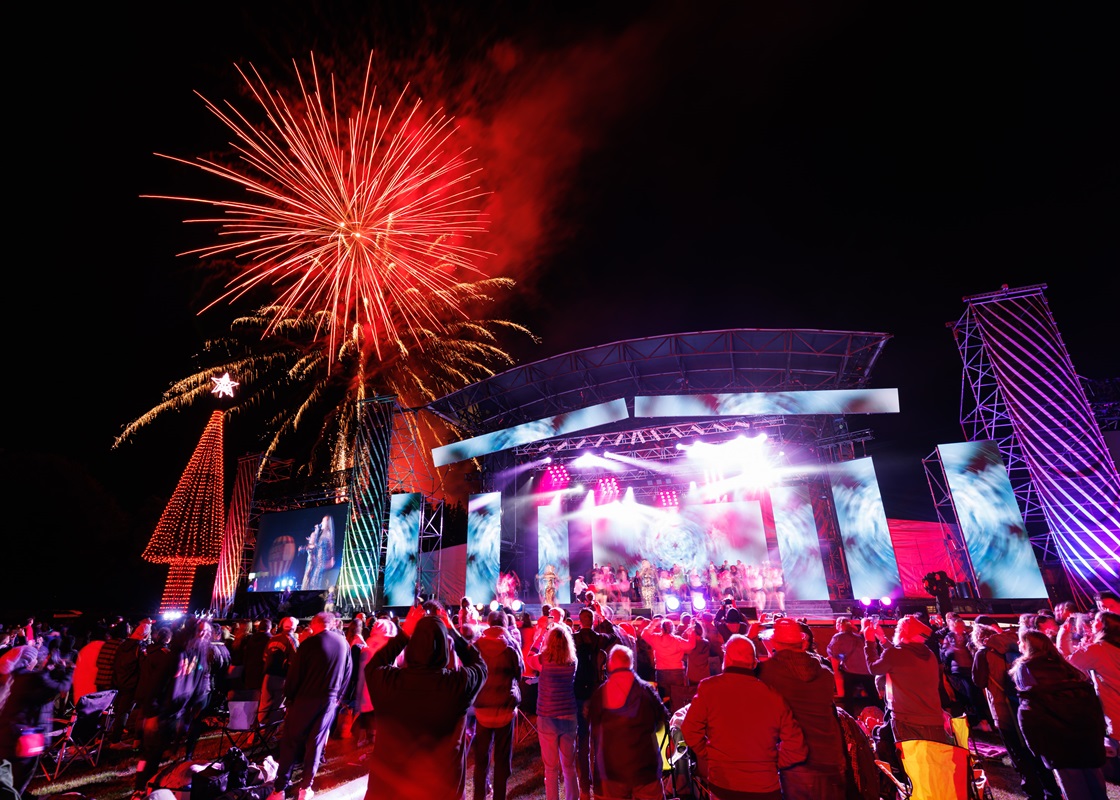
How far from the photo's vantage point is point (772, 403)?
1451cm

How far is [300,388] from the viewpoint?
23.4m

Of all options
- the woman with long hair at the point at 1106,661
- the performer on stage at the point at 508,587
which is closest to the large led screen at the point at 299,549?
the performer on stage at the point at 508,587

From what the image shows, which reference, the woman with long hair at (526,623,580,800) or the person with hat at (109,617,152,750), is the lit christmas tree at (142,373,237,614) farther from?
the woman with long hair at (526,623,580,800)

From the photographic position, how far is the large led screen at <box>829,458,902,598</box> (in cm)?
1368

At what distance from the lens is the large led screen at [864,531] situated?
44.9 feet

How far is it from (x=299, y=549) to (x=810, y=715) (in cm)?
1788

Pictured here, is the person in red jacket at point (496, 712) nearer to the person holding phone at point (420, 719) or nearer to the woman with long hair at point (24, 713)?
the person holding phone at point (420, 719)

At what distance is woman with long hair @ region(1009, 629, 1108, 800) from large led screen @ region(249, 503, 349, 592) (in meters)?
16.1

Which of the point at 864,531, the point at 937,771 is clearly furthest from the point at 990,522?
the point at 937,771

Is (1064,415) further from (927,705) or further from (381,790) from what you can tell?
(381,790)

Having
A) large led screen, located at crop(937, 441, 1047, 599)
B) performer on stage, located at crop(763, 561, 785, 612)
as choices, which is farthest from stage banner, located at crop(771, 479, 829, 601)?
large led screen, located at crop(937, 441, 1047, 599)

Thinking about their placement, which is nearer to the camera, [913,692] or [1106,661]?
[913,692]

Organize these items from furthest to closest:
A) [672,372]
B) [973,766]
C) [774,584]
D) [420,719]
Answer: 1. [774,584]
2. [672,372]
3. [973,766]
4. [420,719]

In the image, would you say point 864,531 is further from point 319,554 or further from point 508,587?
point 319,554
